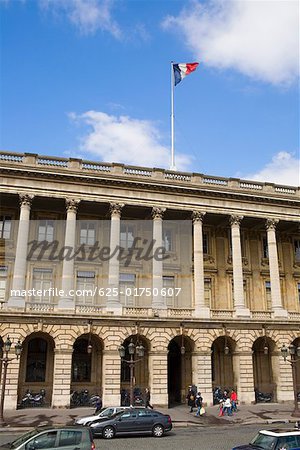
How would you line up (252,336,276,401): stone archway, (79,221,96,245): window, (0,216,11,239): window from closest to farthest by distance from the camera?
1. (0,216,11,239): window
2. (252,336,276,401): stone archway
3. (79,221,96,245): window

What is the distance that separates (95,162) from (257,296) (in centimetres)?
2025

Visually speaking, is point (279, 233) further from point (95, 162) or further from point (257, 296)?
point (95, 162)

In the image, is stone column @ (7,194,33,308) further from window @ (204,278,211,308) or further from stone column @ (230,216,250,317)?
stone column @ (230,216,250,317)

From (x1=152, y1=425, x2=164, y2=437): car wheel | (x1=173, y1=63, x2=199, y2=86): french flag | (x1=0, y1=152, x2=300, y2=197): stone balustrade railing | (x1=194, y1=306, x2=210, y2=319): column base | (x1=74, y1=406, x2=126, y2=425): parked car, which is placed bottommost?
(x1=152, y1=425, x2=164, y2=437): car wheel

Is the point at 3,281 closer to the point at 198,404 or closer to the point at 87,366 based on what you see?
the point at 87,366

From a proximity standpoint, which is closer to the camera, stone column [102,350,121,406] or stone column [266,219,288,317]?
stone column [102,350,121,406]

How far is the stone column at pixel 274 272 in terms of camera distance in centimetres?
4139

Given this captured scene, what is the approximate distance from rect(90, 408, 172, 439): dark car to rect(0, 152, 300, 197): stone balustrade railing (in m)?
21.1

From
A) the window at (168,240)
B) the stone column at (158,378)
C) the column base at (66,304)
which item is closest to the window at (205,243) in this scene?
the window at (168,240)

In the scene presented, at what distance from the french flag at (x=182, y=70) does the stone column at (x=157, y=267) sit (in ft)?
48.7

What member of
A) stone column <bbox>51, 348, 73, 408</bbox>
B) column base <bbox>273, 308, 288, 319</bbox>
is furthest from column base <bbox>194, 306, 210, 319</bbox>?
stone column <bbox>51, 348, 73, 408</bbox>

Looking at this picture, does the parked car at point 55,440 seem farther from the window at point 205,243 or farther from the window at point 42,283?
the window at point 205,243

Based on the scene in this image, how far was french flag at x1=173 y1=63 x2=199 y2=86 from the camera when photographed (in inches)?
1828

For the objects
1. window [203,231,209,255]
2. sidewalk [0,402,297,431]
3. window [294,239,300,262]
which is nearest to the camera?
sidewalk [0,402,297,431]
